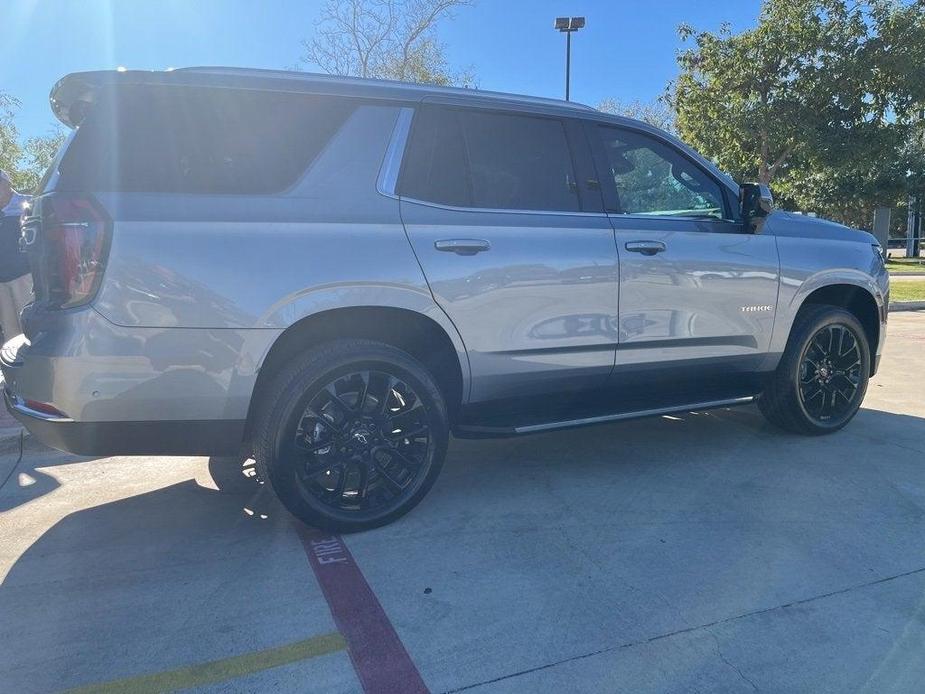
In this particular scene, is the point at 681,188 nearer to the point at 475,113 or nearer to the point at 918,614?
the point at 475,113

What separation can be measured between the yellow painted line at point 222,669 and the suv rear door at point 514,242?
4.80ft

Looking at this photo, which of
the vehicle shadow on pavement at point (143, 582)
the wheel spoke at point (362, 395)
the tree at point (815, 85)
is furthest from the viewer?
the tree at point (815, 85)

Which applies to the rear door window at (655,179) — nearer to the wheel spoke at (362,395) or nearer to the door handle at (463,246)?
the door handle at (463,246)

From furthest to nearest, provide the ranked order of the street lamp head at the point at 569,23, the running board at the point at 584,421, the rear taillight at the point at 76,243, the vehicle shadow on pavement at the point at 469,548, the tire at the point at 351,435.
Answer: the street lamp head at the point at 569,23 → the running board at the point at 584,421 → the tire at the point at 351,435 → the rear taillight at the point at 76,243 → the vehicle shadow on pavement at the point at 469,548

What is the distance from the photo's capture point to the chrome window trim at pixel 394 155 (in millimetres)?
3176

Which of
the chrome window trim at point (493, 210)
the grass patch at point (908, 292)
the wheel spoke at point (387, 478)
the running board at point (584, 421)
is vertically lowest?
the grass patch at point (908, 292)

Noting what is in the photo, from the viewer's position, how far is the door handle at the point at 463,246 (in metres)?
3.21

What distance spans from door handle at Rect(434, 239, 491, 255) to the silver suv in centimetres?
1

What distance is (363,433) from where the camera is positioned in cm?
318

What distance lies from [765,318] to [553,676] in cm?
285

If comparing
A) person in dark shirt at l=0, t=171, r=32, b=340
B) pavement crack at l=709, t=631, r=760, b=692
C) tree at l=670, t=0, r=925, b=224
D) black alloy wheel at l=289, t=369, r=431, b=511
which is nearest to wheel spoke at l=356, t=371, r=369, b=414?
black alloy wheel at l=289, t=369, r=431, b=511

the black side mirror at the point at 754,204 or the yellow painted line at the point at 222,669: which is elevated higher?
the black side mirror at the point at 754,204

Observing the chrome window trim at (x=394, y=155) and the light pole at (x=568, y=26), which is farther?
the light pole at (x=568, y=26)

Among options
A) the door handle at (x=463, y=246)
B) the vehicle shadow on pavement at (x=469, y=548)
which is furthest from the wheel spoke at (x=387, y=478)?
the door handle at (x=463, y=246)
